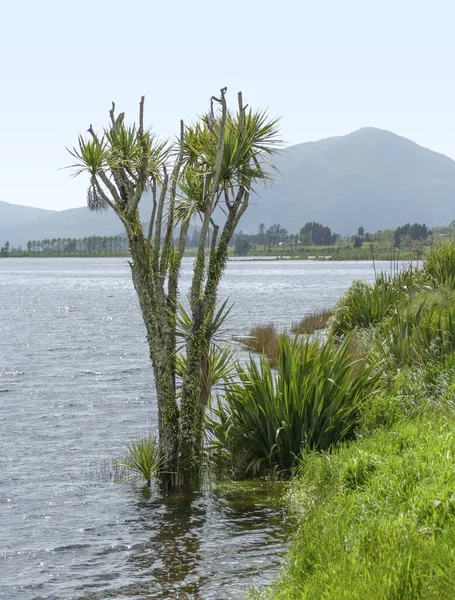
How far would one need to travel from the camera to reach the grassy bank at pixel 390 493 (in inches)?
221

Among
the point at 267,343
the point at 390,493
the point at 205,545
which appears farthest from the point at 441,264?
the point at 390,493

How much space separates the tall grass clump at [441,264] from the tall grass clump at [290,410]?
43.2 feet

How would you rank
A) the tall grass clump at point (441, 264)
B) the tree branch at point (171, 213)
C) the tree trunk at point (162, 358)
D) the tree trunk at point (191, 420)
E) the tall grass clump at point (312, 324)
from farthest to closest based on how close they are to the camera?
the tall grass clump at point (312, 324), the tall grass clump at point (441, 264), the tree branch at point (171, 213), the tree trunk at point (162, 358), the tree trunk at point (191, 420)

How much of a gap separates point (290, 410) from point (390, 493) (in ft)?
15.0

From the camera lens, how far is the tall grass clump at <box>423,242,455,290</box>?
25395 mm

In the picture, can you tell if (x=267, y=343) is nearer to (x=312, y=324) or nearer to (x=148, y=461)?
(x=312, y=324)

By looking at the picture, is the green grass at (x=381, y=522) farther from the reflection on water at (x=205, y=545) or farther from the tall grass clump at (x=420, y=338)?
the tall grass clump at (x=420, y=338)

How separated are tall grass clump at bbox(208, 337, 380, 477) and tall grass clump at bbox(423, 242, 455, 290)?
13.2 m

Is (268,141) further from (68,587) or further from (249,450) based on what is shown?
(68,587)

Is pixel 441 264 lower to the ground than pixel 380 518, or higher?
higher

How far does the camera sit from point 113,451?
51.8ft

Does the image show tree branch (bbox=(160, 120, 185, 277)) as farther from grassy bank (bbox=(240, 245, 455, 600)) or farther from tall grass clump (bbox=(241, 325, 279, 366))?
tall grass clump (bbox=(241, 325, 279, 366))

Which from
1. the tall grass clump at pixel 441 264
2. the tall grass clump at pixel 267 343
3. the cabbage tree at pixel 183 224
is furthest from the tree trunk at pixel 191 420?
the tall grass clump at pixel 441 264

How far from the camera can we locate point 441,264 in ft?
85.5
